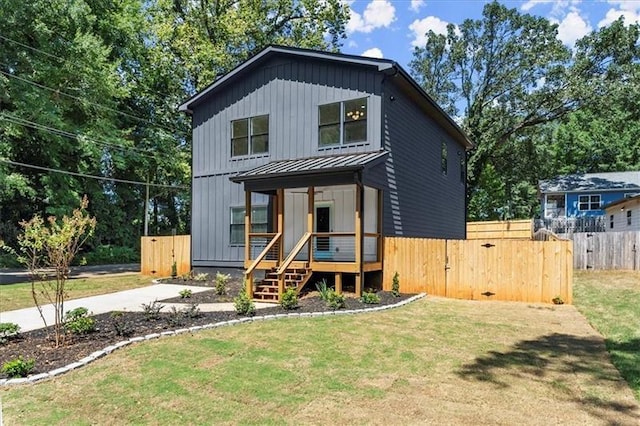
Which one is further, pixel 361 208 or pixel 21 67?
pixel 21 67

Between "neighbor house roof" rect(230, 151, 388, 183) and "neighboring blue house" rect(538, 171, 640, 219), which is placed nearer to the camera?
"neighbor house roof" rect(230, 151, 388, 183)

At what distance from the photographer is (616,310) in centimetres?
987

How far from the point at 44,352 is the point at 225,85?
1180 cm

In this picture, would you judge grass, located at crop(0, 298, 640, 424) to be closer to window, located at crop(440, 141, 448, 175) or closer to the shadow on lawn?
the shadow on lawn

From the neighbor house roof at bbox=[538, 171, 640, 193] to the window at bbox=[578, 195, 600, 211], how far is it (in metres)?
0.73

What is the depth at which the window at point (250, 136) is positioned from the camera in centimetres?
1534

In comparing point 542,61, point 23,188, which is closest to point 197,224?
point 23,188

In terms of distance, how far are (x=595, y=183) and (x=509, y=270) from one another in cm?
2545

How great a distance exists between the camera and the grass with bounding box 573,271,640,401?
6105mm

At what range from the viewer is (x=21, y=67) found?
20.9 m

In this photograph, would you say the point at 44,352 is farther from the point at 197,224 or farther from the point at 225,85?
Result: the point at 225,85

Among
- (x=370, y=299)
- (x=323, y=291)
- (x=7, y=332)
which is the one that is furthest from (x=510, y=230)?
(x=7, y=332)

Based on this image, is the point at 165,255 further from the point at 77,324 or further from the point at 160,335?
the point at 160,335

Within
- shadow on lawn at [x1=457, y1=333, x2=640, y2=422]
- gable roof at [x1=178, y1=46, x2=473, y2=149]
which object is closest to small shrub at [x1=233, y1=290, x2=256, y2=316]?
shadow on lawn at [x1=457, y1=333, x2=640, y2=422]
